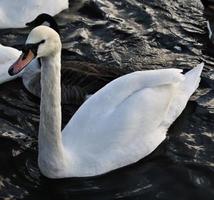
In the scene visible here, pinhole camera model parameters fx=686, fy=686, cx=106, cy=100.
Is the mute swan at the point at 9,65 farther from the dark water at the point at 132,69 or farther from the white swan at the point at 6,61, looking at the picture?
the dark water at the point at 132,69

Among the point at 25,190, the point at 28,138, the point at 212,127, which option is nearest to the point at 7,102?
the point at 28,138

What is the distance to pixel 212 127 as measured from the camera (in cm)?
768

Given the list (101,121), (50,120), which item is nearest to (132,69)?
(101,121)

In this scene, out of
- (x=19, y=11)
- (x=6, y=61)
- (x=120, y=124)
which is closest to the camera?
(x=120, y=124)

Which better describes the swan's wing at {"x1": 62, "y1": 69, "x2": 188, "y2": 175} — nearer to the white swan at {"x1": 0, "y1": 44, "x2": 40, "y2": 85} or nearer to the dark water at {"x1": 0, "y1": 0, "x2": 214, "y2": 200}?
the dark water at {"x1": 0, "y1": 0, "x2": 214, "y2": 200}

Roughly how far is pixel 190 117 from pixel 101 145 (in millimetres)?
1647

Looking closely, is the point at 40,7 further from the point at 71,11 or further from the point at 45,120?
the point at 45,120

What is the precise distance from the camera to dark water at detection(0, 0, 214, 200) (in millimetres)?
6609

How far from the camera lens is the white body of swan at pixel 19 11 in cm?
991

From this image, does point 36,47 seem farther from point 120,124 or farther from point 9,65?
point 9,65

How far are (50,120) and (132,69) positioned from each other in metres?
2.86

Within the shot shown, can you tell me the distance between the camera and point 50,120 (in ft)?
20.3

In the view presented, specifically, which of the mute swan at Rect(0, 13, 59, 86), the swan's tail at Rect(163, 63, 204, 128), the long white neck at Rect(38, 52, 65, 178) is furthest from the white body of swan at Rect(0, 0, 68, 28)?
the long white neck at Rect(38, 52, 65, 178)

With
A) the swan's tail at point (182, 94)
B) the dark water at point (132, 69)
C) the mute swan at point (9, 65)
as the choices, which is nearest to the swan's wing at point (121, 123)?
the dark water at point (132, 69)
